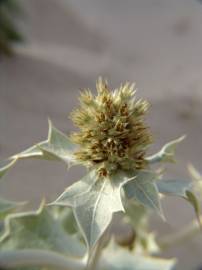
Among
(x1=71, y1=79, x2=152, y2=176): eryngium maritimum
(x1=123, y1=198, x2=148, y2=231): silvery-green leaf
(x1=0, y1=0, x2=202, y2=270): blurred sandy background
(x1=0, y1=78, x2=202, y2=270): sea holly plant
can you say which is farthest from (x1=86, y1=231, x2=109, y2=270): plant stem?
(x1=0, y1=0, x2=202, y2=270): blurred sandy background

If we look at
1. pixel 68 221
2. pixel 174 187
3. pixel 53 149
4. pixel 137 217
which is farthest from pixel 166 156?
pixel 137 217

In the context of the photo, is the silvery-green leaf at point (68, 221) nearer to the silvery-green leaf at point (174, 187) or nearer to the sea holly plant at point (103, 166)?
the sea holly plant at point (103, 166)

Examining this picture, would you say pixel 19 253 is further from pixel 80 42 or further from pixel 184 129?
pixel 80 42

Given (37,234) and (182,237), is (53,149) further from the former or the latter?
→ (182,237)

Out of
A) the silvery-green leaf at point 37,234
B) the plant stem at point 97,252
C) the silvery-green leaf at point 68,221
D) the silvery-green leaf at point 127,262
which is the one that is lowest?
the plant stem at point 97,252

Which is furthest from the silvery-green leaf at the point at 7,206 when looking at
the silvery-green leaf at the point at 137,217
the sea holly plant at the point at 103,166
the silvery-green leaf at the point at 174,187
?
the silvery-green leaf at the point at 137,217
